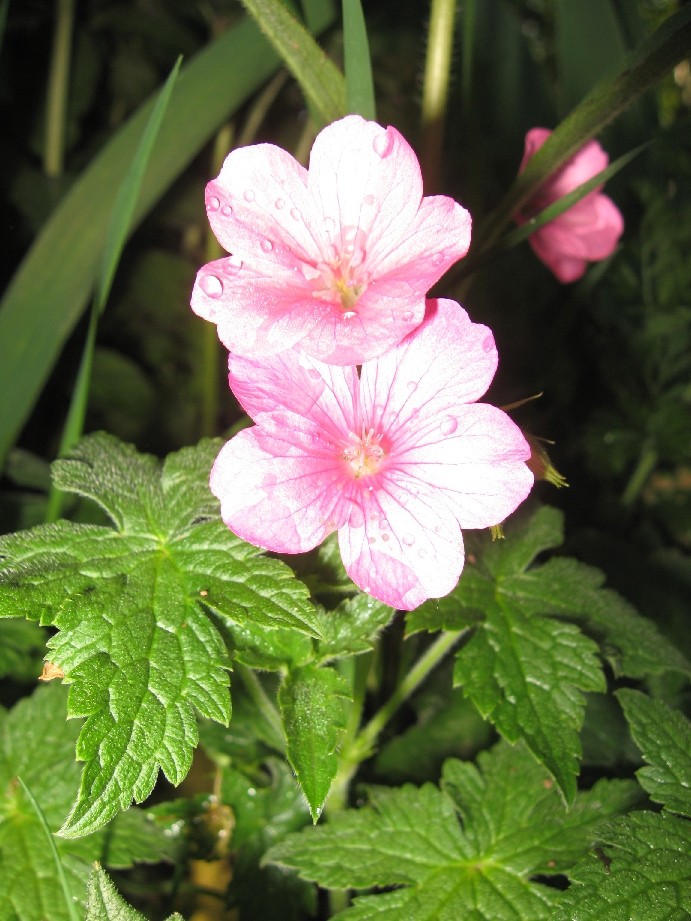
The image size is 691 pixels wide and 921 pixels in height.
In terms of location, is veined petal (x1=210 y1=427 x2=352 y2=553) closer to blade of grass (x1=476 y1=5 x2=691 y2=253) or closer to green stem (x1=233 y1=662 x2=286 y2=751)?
green stem (x1=233 y1=662 x2=286 y2=751)

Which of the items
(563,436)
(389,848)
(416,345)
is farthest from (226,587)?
(563,436)

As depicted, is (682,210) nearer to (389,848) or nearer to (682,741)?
(682,741)

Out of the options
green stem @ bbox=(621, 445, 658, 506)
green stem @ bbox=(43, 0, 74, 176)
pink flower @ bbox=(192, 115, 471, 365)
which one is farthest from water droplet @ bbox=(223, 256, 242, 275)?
green stem @ bbox=(43, 0, 74, 176)

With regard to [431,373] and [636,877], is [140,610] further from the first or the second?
[636,877]

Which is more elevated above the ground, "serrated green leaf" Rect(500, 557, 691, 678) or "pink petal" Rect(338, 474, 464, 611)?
"pink petal" Rect(338, 474, 464, 611)

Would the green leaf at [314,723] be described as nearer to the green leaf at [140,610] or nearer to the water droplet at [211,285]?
the green leaf at [140,610]

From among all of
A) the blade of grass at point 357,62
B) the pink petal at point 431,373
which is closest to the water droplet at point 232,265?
the pink petal at point 431,373
